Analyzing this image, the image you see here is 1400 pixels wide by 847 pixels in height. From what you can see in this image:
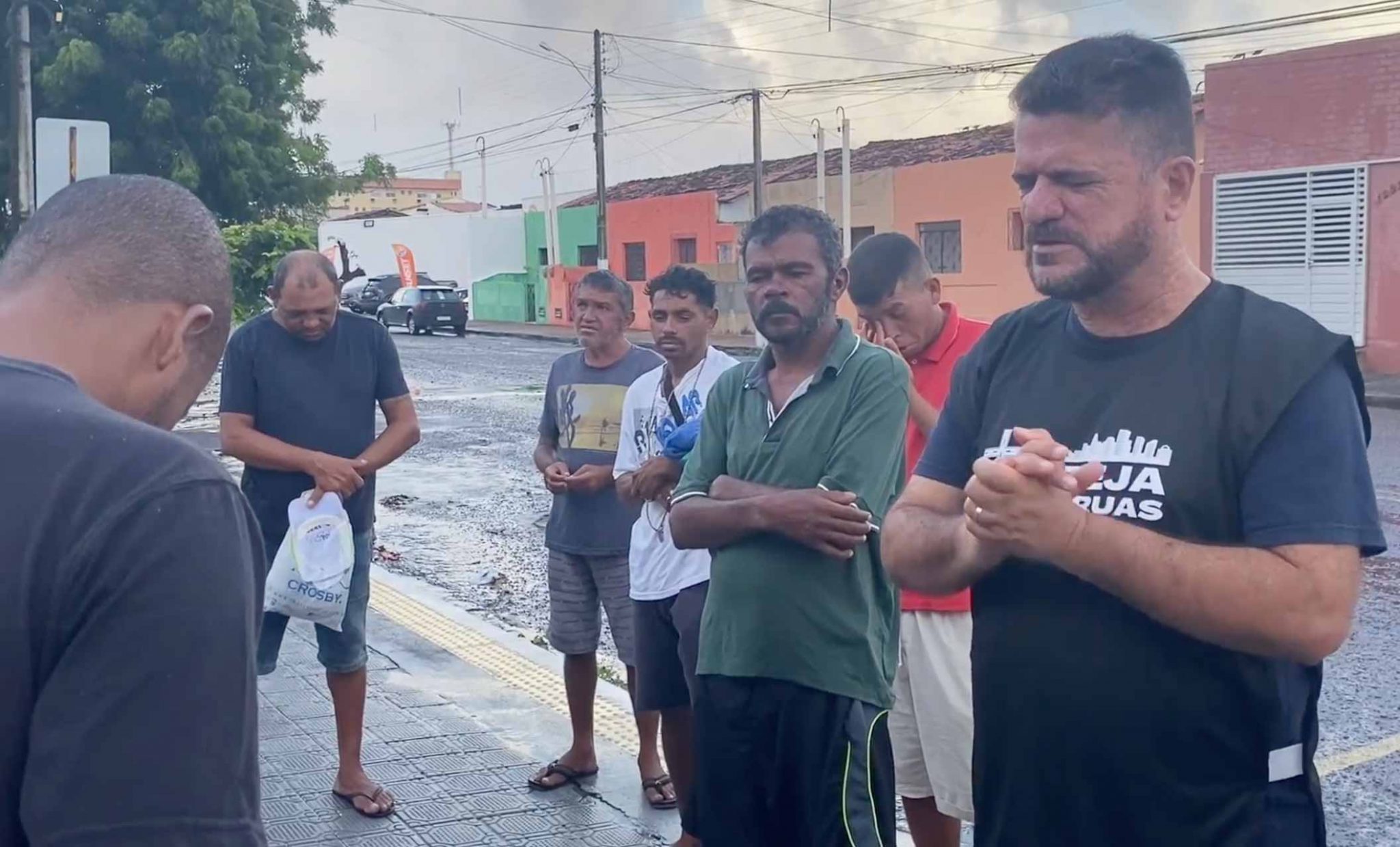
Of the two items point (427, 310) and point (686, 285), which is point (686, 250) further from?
point (686, 285)

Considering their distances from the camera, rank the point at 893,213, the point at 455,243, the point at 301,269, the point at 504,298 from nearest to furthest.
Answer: the point at 301,269 < the point at 893,213 < the point at 504,298 < the point at 455,243

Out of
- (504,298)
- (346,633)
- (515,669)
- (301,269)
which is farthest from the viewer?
(504,298)

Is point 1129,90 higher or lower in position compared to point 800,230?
higher

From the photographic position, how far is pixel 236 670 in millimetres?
1548

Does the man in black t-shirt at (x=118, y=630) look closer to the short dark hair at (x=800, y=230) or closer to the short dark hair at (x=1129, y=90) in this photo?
the short dark hair at (x=1129, y=90)

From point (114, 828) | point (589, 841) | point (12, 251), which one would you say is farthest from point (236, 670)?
point (589, 841)

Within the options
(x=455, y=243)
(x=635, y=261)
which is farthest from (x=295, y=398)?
(x=455, y=243)

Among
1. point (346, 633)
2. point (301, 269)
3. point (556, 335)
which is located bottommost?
point (346, 633)

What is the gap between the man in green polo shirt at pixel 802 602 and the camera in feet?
11.1

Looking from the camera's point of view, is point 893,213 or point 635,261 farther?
point 635,261

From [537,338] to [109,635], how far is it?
1454 inches

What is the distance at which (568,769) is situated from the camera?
529cm

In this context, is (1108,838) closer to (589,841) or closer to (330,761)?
(589,841)

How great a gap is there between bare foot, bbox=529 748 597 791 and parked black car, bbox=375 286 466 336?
34.1m
